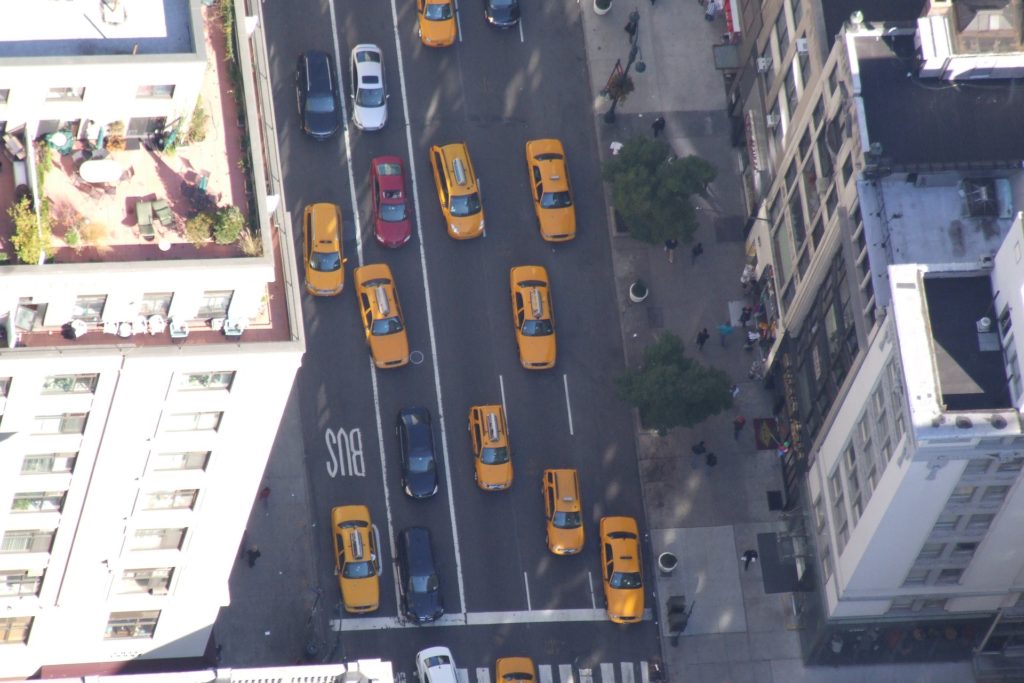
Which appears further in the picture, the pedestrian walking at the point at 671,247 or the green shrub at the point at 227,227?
the pedestrian walking at the point at 671,247

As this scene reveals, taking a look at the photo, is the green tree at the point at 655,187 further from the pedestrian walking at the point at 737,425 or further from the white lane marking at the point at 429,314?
the white lane marking at the point at 429,314

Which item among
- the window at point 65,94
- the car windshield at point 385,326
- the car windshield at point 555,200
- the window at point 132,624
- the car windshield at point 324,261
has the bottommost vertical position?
the window at point 132,624

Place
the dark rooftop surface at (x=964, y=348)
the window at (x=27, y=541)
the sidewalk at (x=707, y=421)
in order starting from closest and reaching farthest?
the window at (x=27, y=541)
the dark rooftop surface at (x=964, y=348)
the sidewalk at (x=707, y=421)

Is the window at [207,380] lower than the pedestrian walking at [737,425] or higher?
higher

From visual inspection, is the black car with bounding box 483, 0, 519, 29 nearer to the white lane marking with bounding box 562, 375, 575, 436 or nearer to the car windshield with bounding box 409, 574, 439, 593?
the white lane marking with bounding box 562, 375, 575, 436

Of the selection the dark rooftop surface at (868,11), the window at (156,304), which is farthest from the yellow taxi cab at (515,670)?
the dark rooftop surface at (868,11)

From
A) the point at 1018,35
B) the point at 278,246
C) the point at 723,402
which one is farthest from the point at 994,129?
the point at 278,246

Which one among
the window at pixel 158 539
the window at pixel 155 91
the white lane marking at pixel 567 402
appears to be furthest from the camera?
the white lane marking at pixel 567 402
